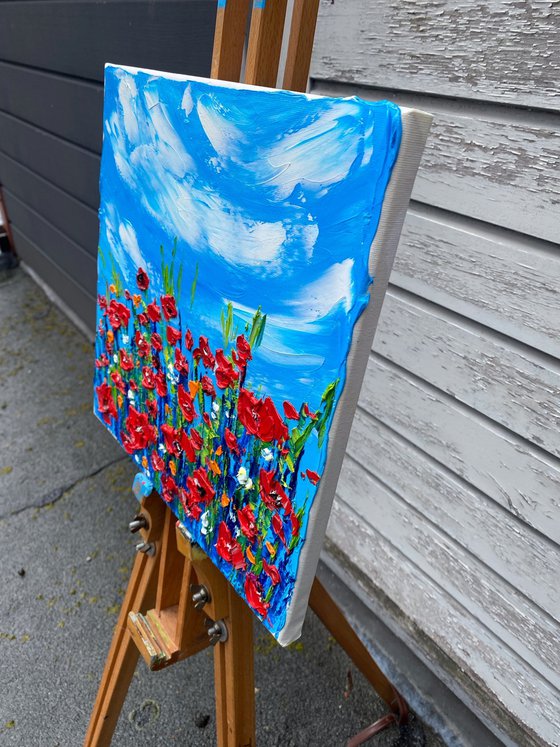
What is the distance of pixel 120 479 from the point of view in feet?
6.69

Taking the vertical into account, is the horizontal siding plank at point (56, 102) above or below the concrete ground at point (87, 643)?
above

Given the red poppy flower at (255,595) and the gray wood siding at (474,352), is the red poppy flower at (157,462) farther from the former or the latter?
the gray wood siding at (474,352)

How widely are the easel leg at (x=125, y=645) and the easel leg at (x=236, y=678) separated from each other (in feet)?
→ 0.60

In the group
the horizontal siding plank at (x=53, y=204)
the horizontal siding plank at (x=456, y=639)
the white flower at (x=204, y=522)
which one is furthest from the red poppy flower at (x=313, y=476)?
the horizontal siding plank at (x=53, y=204)

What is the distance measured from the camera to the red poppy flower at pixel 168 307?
2.72 ft

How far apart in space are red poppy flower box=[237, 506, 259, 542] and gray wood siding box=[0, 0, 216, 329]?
122 centimetres

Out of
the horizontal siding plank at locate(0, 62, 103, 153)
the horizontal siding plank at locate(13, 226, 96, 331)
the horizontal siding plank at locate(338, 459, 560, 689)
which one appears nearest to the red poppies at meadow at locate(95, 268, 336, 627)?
the horizontal siding plank at locate(338, 459, 560, 689)

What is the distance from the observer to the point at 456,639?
1373mm

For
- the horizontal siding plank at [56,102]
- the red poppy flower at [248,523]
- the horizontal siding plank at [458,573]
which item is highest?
the horizontal siding plank at [56,102]

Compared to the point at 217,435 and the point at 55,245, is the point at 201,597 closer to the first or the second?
the point at 217,435

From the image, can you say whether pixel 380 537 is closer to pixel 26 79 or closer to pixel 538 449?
pixel 538 449

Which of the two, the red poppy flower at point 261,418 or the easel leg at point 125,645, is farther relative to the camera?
the easel leg at point 125,645

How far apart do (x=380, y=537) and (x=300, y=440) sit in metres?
0.99

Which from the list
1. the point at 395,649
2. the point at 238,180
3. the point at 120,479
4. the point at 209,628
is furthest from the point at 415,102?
the point at 120,479
